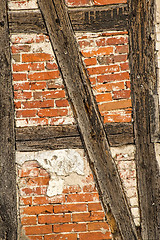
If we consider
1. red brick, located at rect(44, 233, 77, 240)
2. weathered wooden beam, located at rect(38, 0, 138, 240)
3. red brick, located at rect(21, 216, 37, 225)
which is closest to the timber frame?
weathered wooden beam, located at rect(38, 0, 138, 240)

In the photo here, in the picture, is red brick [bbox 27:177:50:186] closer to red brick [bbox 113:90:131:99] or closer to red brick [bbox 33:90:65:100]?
red brick [bbox 33:90:65:100]

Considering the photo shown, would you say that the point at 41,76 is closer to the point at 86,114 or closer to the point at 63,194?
the point at 86,114

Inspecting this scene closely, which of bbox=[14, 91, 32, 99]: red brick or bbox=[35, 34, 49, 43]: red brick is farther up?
bbox=[35, 34, 49, 43]: red brick

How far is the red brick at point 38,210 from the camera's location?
1996mm

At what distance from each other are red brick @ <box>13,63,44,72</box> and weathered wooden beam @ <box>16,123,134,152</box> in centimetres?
54

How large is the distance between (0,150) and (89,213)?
3.27 ft

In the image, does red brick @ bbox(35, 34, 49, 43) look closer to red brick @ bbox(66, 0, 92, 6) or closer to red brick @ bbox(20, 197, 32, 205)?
red brick @ bbox(66, 0, 92, 6)

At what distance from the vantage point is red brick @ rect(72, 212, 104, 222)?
1.99 m

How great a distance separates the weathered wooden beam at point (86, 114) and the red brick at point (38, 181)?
44cm

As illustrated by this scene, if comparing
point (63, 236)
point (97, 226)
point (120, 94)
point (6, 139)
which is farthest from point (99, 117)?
point (63, 236)

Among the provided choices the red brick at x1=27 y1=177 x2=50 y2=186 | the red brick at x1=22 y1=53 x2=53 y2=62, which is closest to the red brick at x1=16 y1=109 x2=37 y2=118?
the red brick at x1=22 y1=53 x2=53 y2=62

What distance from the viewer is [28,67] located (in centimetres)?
202

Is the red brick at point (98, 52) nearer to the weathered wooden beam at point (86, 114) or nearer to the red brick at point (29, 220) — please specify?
the weathered wooden beam at point (86, 114)

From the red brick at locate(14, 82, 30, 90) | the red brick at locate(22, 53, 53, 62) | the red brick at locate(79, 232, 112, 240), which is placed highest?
the red brick at locate(22, 53, 53, 62)
